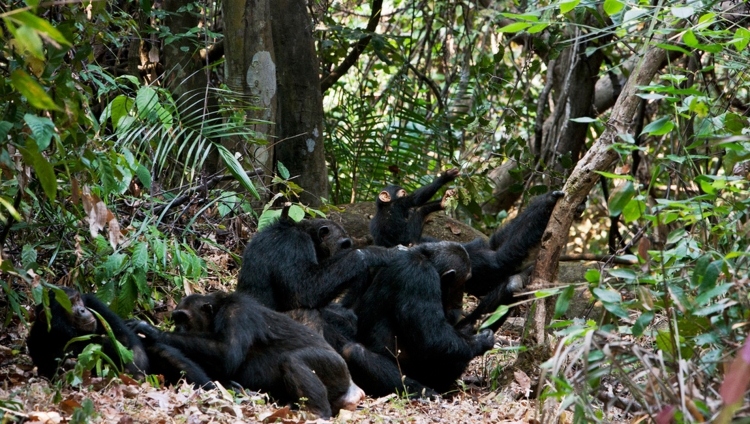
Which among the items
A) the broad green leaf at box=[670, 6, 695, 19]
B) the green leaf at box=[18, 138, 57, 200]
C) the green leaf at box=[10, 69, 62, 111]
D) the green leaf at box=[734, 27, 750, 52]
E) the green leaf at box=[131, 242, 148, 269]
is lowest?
the green leaf at box=[131, 242, 148, 269]

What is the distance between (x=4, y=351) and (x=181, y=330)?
1185mm

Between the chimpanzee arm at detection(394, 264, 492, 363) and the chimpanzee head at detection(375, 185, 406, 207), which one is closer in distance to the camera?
the chimpanzee arm at detection(394, 264, 492, 363)

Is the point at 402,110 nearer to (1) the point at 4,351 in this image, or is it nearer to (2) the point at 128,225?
(2) the point at 128,225

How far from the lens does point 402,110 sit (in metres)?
9.52

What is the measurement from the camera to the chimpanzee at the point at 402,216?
7648mm

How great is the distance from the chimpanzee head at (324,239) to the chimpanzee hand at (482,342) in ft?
4.51

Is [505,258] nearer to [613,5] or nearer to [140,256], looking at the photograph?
[140,256]

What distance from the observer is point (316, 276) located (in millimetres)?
6363

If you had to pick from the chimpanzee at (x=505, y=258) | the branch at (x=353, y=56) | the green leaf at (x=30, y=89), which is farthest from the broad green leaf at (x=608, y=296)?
the branch at (x=353, y=56)

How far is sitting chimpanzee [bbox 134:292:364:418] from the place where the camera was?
5164 mm

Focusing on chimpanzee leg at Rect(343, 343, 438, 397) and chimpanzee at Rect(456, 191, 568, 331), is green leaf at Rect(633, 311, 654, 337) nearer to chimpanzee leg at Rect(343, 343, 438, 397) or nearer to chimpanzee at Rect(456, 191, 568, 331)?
chimpanzee at Rect(456, 191, 568, 331)

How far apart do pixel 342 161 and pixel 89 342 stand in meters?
5.24

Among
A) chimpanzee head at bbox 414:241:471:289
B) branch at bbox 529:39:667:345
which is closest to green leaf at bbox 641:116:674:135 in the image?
branch at bbox 529:39:667:345

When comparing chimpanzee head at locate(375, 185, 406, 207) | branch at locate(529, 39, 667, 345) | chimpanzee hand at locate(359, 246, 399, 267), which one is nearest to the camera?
branch at locate(529, 39, 667, 345)
